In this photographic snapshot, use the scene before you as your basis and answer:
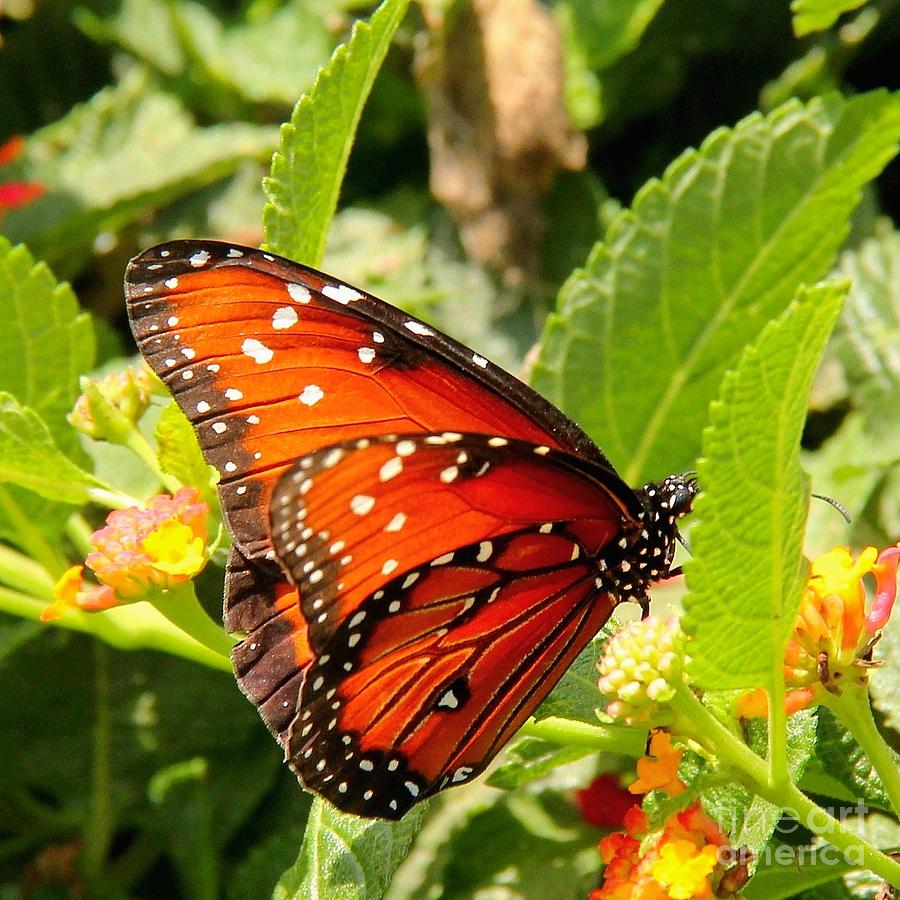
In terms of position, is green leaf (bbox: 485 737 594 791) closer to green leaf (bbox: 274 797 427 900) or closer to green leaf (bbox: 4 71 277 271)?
green leaf (bbox: 274 797 427 900)

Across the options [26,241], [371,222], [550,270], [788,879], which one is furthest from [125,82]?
[788,879]

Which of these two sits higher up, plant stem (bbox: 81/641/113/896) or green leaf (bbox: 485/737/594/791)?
green leaf (bbox: 485/737/594/791)

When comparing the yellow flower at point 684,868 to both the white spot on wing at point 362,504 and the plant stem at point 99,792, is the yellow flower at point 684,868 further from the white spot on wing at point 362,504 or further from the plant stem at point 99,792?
the plant stem at point 99,792

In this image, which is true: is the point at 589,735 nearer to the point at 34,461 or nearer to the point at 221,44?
the point at 34,461

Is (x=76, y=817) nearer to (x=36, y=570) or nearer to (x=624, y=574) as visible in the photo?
(x=36, y=570)

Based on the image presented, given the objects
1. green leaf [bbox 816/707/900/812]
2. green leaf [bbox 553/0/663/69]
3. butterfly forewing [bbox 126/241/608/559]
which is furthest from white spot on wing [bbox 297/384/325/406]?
green leaf [bbox 553/0/663/69]

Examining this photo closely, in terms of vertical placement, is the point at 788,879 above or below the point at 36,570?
below

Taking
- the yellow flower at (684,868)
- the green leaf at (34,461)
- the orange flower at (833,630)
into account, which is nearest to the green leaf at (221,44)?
the green leaf at (34,461)

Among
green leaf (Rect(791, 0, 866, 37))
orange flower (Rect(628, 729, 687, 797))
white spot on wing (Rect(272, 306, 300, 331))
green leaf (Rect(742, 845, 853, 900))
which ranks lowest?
green leaf (Rect(742, 845, 853, 900))
